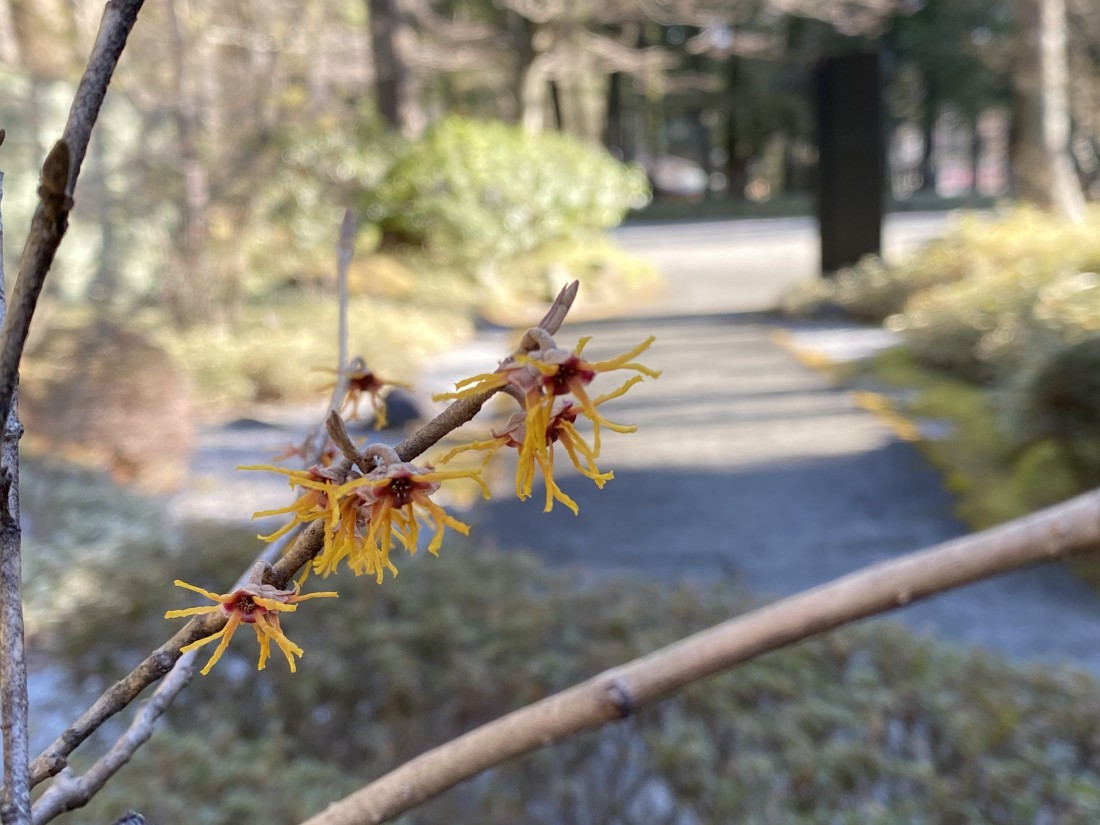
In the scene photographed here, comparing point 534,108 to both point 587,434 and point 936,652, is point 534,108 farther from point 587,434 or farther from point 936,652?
point 936,652

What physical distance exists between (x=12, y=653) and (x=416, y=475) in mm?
334

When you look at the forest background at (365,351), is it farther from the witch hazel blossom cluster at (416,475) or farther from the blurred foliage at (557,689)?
the witch hazel blossom cluster at (416,475)

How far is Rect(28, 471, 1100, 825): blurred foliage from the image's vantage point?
2.33 meters

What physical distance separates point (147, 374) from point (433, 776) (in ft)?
19.1

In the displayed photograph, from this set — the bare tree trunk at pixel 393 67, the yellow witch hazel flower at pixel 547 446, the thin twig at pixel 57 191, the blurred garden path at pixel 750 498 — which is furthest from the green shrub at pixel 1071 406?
the bare tree trunk at pixel 393 67

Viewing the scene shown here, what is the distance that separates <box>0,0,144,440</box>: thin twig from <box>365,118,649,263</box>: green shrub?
12.5 meters

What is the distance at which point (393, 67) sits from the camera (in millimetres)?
14000

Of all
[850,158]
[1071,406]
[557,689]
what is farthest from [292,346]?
[850,158]

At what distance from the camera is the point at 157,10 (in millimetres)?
8859

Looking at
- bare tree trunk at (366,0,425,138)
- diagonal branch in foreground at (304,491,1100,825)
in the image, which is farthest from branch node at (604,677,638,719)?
bare tree trunk at (366,0,425,138)

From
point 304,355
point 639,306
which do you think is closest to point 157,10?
point 304,355

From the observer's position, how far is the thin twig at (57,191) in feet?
1.36

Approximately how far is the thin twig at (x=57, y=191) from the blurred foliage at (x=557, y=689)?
6.32 feet

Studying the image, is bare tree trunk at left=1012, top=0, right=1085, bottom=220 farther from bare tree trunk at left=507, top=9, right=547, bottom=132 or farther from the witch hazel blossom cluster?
the witch hazel blossom cluster
